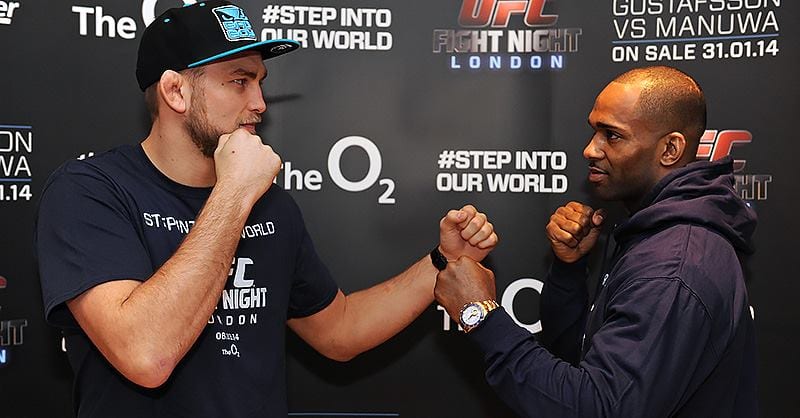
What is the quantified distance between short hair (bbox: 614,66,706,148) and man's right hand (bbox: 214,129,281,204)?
826mm

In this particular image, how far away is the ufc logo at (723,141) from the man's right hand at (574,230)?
50 centimetres

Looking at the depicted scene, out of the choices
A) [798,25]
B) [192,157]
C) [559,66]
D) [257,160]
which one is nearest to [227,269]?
[257,160]

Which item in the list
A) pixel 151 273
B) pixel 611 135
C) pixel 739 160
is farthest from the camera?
pixel 739 160

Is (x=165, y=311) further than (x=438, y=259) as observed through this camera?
No

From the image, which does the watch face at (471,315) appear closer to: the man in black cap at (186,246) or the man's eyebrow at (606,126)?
the man in black cap at (186,246)

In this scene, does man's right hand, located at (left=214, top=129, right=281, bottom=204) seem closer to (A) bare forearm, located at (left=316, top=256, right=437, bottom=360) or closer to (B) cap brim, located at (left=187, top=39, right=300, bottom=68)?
(B) cap brim, located at (left=187, top=39, right=300, bottom=68)

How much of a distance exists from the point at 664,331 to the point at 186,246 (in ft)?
2.92

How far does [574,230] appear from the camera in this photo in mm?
2051

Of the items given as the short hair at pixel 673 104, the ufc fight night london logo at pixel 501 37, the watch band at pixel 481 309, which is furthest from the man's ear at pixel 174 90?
the short hair at pixel 673 104

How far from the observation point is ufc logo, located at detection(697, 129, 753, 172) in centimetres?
234

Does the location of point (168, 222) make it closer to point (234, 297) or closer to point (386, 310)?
point (234, 297)

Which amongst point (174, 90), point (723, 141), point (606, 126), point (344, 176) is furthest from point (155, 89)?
point (723, 141)

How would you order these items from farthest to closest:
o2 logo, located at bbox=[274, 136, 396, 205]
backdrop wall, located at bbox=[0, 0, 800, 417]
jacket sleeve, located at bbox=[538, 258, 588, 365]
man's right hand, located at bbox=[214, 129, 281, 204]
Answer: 1. o2 logo, located at bbox=[274, 136, 396, 205]
2. backdrop wall, located at bbox=[0, 0, 800, 417]
3. jacket sleeve, located at bbox=[538, 258, 588, 365]
4. man's right hand, located at bbox=[214, 129, 281, 204]

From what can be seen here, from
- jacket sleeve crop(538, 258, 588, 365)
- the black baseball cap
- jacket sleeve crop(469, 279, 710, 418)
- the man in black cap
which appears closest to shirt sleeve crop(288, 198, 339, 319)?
the man in black cap
